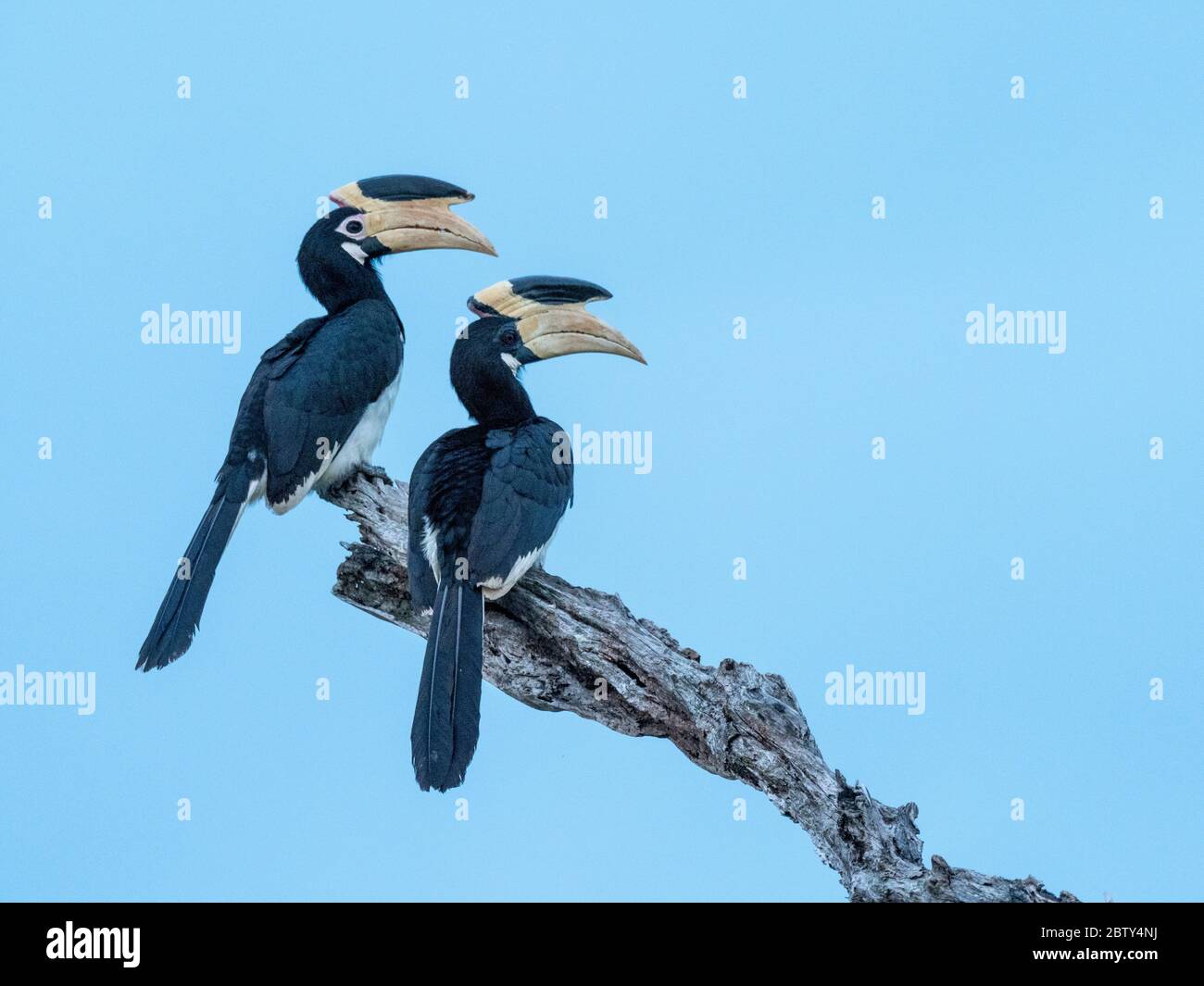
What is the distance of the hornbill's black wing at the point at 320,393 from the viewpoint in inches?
321

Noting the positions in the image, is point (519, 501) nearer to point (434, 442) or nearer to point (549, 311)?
point (434, 442)

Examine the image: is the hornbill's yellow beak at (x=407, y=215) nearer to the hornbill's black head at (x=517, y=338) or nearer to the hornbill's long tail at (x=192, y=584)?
the hornbill's black head at (x=517, y=338)

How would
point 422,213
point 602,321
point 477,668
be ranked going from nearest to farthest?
point 477,668, point 602,321, point 422,213

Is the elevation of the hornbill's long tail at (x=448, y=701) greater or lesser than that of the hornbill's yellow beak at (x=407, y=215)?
lesser

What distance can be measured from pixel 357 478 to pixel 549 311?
4.82 feet

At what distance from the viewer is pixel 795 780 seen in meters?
6.93

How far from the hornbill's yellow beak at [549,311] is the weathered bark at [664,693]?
1.21 metres

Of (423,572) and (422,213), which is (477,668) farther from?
(422,213)

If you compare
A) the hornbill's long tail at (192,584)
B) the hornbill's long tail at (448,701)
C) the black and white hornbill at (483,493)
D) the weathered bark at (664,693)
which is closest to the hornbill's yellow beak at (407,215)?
the black and white hornbill at (483,493)

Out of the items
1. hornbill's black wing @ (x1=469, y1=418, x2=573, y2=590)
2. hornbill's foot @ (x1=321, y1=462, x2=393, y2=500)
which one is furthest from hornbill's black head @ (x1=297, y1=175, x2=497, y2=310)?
hornbill's black wing @ (x1=469, y1=418, x2=573, y2=590)

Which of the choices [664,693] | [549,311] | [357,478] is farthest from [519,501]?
[357,478]

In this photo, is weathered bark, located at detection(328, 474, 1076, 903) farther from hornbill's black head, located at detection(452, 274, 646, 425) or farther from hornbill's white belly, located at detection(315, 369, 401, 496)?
hornbill's black head, located at detection(452, 274, 646, 425)

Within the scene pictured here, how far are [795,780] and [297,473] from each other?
3.21 m
